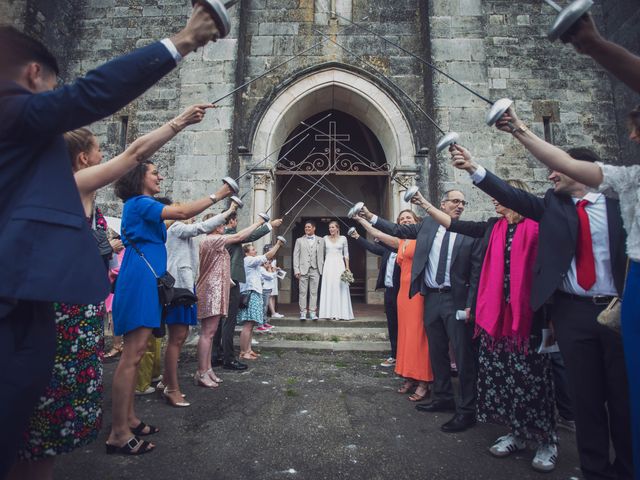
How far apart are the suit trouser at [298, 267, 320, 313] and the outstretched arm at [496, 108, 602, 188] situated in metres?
5.95

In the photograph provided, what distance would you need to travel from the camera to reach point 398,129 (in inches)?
291

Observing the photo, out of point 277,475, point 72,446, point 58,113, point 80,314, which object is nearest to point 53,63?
point 58,113

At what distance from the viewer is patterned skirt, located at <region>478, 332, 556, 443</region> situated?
8.47 feet

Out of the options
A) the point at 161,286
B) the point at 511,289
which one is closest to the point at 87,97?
the point at 161,286

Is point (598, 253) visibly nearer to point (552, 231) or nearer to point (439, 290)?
point (552, 231)

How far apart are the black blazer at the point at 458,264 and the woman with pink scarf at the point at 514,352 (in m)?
0.40

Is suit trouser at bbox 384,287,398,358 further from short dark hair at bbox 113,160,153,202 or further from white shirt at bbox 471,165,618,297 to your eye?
short dark hair at bbox 113,160,153,202

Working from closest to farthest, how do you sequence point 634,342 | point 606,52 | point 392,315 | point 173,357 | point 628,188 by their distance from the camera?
point 606,52
point 634,342
point 628,188
point 173,357
point 392,315

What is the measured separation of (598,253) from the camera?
224 cm

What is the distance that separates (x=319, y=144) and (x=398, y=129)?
4620mm

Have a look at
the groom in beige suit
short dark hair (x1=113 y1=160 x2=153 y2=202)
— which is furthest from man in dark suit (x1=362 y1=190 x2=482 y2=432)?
the groom in beige suit

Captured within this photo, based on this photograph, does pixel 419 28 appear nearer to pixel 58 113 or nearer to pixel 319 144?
pixel 319 144

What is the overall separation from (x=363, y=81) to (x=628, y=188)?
654 centimetres

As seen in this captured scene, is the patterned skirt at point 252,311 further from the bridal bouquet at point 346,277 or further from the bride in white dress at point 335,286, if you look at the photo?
the bridal bouquet at point 346,277
